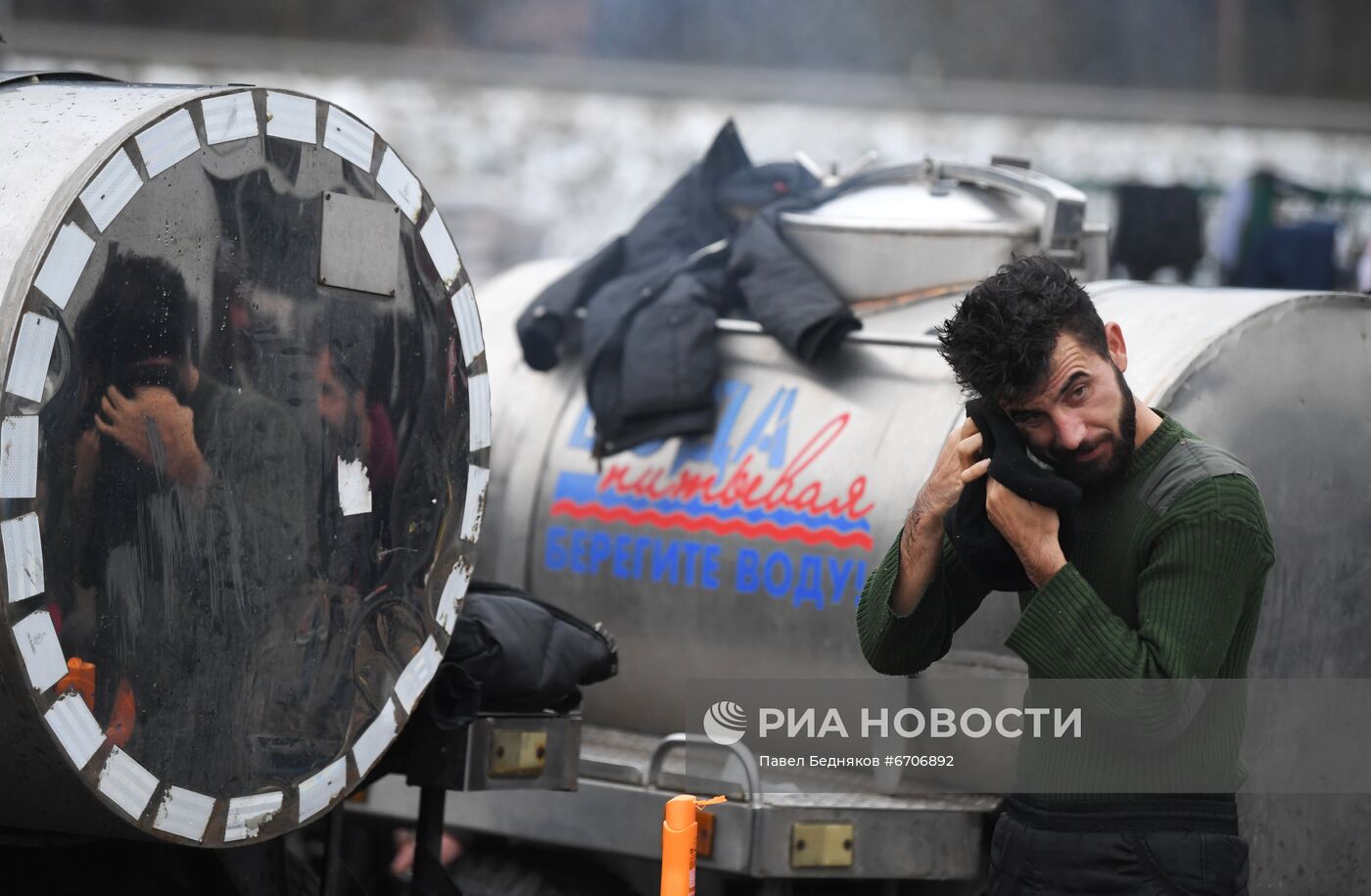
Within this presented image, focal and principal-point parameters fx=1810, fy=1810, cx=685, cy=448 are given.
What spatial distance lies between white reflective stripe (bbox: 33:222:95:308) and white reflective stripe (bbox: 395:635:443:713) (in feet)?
3.29

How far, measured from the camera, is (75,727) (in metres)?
2.53

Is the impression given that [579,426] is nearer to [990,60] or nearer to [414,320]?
[414,320]

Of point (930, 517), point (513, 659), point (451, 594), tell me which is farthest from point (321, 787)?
point (930, 517)

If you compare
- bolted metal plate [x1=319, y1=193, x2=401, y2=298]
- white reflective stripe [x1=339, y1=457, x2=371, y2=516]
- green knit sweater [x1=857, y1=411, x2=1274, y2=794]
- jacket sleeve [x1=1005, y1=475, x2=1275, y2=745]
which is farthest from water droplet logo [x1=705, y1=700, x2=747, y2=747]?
jacket sleeve [x1=1005, y1=475, x2=1275, y2=745]

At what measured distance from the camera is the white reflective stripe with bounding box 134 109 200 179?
2.64 metres

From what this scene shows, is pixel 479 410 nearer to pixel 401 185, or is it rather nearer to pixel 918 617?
pixel 401 185

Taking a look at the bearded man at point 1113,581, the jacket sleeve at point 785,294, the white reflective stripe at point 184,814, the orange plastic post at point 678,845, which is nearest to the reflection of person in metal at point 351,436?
the white reflective stripe at point 184,814

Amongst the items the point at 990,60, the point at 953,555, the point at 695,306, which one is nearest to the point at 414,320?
the point at 953,555

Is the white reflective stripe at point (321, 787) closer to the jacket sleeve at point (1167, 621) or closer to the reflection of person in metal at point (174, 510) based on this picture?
the reflection of person in metal at point (174, 510)

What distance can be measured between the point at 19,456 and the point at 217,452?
0.40 meters

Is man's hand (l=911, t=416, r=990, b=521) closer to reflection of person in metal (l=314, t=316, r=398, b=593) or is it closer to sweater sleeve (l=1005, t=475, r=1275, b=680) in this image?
sweater sleeve (l=1005, t=475, r=1275, b=680)

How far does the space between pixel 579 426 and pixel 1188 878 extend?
2.53 m

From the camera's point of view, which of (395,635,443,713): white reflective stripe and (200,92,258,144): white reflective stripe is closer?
(200,92,258,144): white reflective stripe

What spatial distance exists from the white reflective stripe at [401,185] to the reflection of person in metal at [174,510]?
18.5 inches
